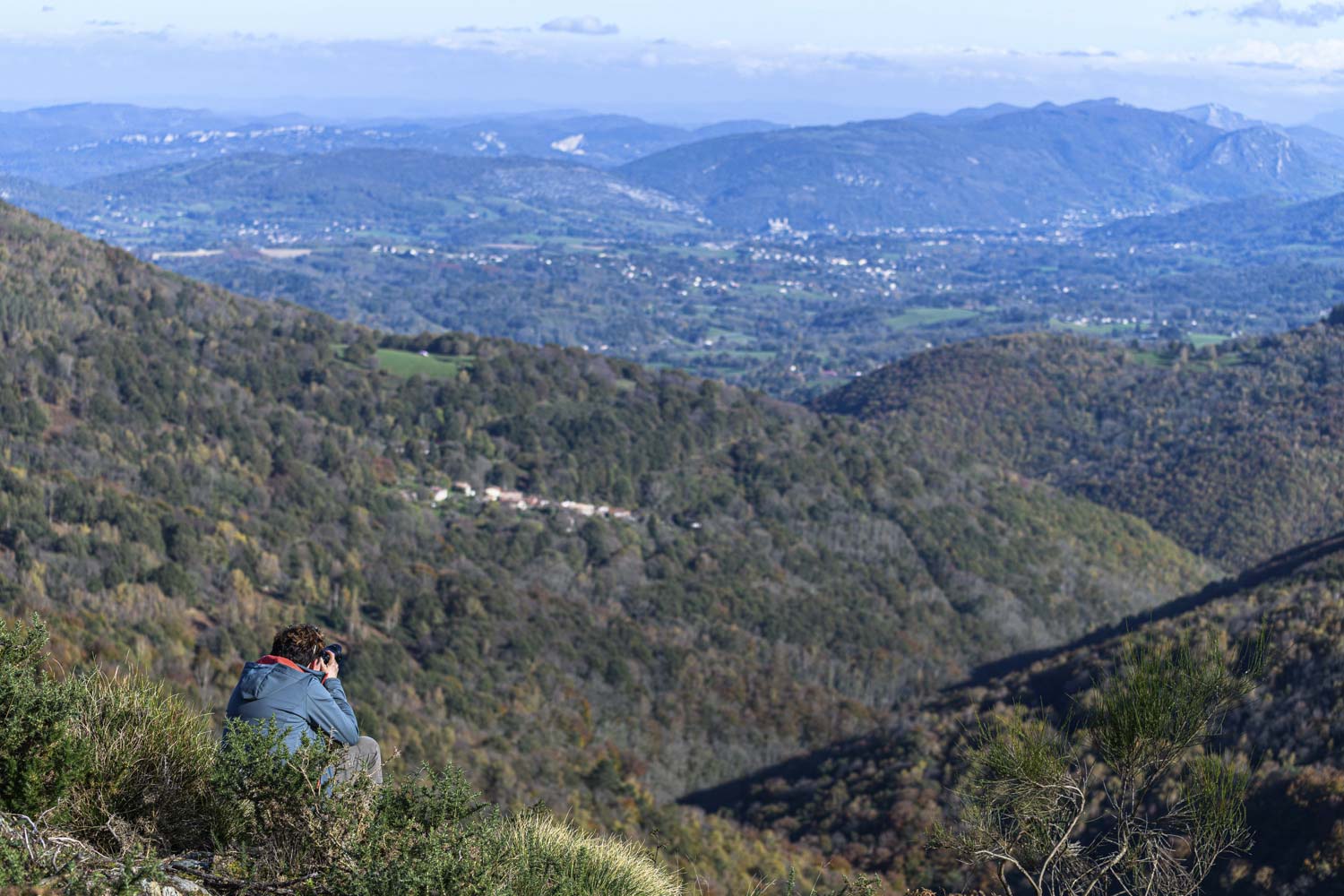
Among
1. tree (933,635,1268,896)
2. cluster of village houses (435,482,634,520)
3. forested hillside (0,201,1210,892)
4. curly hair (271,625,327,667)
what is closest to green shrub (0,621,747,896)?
curly hair (271,625,327,667)

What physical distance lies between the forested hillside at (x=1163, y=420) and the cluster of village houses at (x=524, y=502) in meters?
22.4

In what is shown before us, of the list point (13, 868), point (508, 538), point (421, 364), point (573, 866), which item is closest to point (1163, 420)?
point (421, 364)

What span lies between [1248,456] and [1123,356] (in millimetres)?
27111

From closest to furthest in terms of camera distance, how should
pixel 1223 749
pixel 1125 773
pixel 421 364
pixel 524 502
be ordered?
pixel 1125 773 < pixel 1223 749 < pixel 524 502 < pixel 421 364

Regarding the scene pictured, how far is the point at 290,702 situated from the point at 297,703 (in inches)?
1.1

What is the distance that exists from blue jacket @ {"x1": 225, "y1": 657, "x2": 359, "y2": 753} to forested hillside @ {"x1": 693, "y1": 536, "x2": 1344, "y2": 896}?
387 cm

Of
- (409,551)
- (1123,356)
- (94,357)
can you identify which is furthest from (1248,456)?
(94,357)

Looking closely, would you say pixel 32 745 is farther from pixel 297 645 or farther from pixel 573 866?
pixel 573 866

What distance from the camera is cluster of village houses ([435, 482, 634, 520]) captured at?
48750mm

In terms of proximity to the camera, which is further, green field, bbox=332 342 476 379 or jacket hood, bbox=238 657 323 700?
green field, bbox=332 342 476 379

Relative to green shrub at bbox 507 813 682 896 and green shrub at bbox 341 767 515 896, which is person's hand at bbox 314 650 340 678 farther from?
green shrub at bbox 507 813 682 896

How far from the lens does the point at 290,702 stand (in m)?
5.14

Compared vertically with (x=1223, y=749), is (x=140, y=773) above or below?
above

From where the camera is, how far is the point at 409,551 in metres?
41.5
